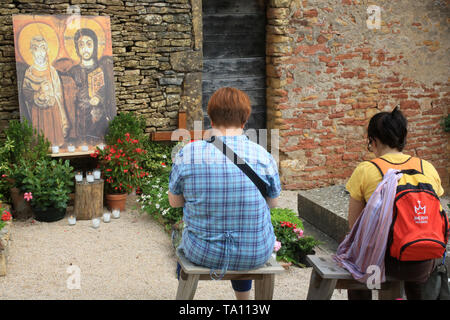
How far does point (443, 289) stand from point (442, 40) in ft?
18.6

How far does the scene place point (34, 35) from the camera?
5.42 m

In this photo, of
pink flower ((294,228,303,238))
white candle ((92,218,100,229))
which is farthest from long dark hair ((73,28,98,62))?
pink flower ((294,228,303,238))

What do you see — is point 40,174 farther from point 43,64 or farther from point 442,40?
point 442,40

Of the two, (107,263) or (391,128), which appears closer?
(391,128)

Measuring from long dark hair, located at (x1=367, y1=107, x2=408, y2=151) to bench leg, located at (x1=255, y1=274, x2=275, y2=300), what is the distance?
0.94 m

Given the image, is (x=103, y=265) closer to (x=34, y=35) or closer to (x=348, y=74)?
(x=34, y=35)

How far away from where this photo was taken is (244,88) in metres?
6.80

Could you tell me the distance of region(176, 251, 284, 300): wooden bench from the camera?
103 inches

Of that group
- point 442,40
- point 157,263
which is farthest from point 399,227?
point 442,40

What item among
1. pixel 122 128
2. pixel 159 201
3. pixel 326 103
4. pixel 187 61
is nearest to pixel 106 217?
pixel 159 201

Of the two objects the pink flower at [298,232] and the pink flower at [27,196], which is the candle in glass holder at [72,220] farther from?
the pink flower at [298,232]

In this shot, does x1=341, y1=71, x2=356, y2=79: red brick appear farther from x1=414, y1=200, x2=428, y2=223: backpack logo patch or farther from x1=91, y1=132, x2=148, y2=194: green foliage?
x1=414, y1=200, x2=428, y2=223: backpack logo patch

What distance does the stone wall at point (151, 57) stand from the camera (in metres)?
5.68

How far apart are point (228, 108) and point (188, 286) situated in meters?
0.96
